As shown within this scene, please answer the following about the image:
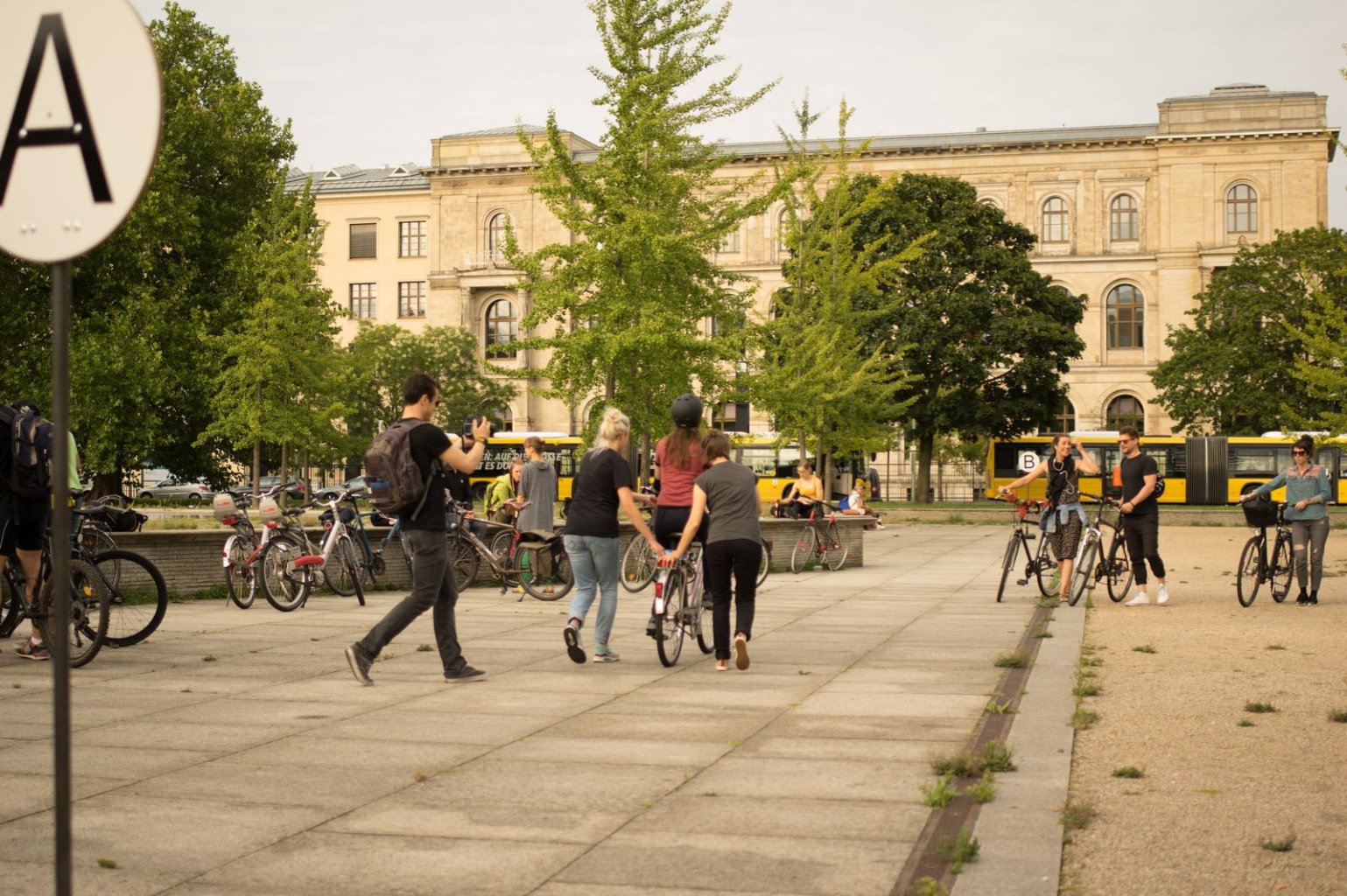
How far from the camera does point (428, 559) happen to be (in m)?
9.80

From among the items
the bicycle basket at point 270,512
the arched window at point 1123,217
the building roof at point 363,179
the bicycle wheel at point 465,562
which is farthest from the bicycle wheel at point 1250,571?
the building roof at point 363,179

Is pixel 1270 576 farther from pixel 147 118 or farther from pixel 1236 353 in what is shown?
pixel 1236 353

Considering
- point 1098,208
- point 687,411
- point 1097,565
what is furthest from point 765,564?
point 1098,208

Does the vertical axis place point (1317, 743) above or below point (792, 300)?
below

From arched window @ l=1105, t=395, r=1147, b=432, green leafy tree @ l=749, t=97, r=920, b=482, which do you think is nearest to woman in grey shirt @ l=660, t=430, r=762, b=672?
green leafy tree @ l=749, t=97, r=920, b=482

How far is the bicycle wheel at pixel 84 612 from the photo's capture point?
1058 cm

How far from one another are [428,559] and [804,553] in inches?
536

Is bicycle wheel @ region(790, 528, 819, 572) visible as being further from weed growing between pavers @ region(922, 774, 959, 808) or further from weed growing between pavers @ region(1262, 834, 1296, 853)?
weed growing between pavers @ region(1262, 834, 1296, 853)

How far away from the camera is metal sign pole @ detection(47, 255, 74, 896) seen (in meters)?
3.34

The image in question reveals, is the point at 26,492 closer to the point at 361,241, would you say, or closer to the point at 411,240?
the point at 411,240

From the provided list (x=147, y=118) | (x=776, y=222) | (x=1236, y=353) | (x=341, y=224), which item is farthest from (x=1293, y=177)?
(x=147, y=118)

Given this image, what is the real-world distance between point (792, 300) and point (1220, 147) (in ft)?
148

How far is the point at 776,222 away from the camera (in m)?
82.4

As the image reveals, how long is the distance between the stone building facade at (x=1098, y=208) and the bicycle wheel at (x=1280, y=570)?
2232 inches
